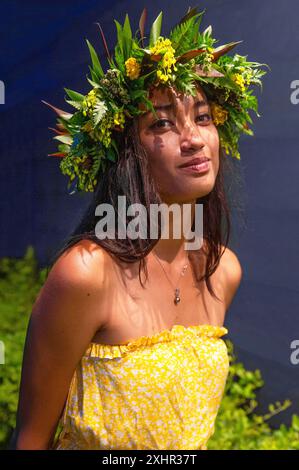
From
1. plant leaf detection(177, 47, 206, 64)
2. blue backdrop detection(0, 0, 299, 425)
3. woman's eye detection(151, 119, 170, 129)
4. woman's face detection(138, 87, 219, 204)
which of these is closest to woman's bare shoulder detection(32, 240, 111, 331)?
woman's face detection(138, 87, 219, 204)

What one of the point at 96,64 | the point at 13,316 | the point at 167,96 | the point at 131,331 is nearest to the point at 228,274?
the point at 131,331

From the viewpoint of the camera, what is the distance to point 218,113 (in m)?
2.52

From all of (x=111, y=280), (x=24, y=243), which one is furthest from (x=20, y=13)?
(x=111, y=280)

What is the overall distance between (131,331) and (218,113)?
75cm

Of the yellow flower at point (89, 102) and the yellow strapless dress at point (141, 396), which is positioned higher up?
the yellow flower at point (89, 102)

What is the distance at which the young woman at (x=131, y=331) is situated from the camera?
218cm

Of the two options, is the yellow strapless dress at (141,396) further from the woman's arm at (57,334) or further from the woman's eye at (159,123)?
the woman's eye at (159,123)

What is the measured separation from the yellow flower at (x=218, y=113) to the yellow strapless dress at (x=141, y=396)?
68cm

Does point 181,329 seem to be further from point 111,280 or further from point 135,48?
point 135,48

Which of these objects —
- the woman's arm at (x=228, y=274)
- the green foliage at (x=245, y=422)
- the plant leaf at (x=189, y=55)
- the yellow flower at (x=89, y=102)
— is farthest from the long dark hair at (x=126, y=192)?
the green foliage at (x=245, y=422)

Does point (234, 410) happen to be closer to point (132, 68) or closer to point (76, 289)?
point (76, 289)

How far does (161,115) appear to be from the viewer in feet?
7.55

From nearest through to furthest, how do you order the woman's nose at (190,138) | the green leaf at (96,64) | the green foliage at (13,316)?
the woman's nose at (190,138), the green leaf at (96,64), the green foliage at (13,316)

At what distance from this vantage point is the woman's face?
2277 mm
